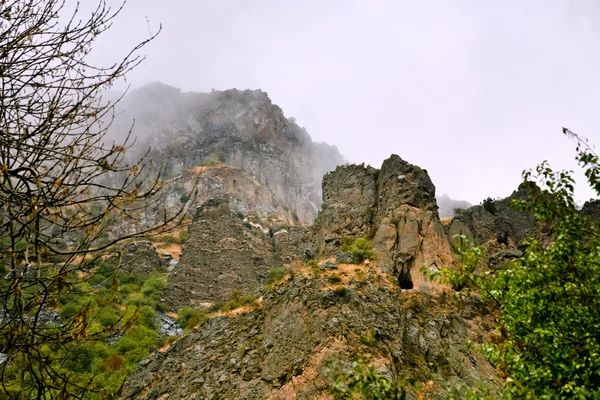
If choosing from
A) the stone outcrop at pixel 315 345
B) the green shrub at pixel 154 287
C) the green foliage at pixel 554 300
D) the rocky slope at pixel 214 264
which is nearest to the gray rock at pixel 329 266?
the stone outcrop at pixel 315 345

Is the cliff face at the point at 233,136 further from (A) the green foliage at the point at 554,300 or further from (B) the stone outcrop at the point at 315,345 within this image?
(A) the green foliage at the point at 554,300

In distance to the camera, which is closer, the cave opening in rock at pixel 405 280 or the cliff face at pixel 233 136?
the cave opening in rock at pixel 405 280

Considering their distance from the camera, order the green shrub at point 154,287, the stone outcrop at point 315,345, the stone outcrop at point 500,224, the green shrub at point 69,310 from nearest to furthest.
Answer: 1. the stone outcrop at point 315,345
2. the stone outcrop at point 500,224
3. the green shrub at point 69,310
4. the green shrub at point 154,287

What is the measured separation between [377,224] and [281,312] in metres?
6.59

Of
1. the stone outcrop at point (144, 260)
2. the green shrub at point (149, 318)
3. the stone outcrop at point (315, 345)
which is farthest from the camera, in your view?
the stone outcrop at point (144, 260)

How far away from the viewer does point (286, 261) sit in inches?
1485

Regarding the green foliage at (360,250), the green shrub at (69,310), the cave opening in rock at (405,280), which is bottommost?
the cave opening in rock at (405,280)

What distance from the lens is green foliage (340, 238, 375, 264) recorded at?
15344mm

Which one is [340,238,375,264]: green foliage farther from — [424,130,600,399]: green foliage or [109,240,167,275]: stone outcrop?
[109,240,167,275]: stone outcrop

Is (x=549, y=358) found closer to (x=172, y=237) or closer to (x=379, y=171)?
(x=379, y=171)

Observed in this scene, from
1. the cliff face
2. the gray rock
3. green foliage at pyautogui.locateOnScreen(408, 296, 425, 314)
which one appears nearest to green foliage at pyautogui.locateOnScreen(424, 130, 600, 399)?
green foliage at pyautogui.locateOnScreen(408, 296, 425, 314)

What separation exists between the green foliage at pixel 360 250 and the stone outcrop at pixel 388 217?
0.31m

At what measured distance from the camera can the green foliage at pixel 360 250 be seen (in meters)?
15.3

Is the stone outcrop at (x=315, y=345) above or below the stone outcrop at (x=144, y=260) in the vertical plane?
below
